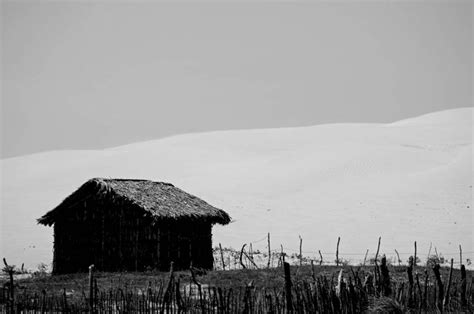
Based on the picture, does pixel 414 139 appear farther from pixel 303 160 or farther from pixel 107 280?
pixel 107 280

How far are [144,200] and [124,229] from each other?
1105 mm

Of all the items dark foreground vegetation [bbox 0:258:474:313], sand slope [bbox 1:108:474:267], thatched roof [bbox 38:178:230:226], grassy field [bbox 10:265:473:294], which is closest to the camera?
dark foreground vegetation [bbox 0:258:474:313]

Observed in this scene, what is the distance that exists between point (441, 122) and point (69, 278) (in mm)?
72675

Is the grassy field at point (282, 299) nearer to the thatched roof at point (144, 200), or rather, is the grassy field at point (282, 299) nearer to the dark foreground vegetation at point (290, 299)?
the dark foreground vegetation at point (290, 299)

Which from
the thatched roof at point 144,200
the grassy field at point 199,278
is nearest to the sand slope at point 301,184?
the thatched roof at point 144,200

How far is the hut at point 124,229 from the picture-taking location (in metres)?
20.3

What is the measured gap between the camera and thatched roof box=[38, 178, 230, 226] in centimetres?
2022

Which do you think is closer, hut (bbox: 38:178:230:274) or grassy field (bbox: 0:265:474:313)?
grassy field (bbox: 0:265:474:313)

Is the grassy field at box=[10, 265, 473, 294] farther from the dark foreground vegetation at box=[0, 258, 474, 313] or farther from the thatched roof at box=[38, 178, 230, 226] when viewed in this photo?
the thatched roof at box=[38, 178, 230, 226]

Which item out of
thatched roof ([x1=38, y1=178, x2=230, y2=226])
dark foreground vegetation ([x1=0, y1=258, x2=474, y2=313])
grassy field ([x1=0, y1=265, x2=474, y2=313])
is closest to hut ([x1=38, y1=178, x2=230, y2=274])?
thatched roof ([x1=38, y1=178, x2=230, y2=226])

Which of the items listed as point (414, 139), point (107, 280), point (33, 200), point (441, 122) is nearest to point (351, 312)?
point (107, 280)

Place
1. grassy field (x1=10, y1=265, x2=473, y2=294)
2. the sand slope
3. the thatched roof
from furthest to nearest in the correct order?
1. the sand slope
2. the thatched roof
3. grassy field (x1=10, y1=265, x2=473, y2=294)

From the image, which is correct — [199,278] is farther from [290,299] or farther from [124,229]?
[290,299]

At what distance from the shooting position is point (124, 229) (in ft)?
67.4
